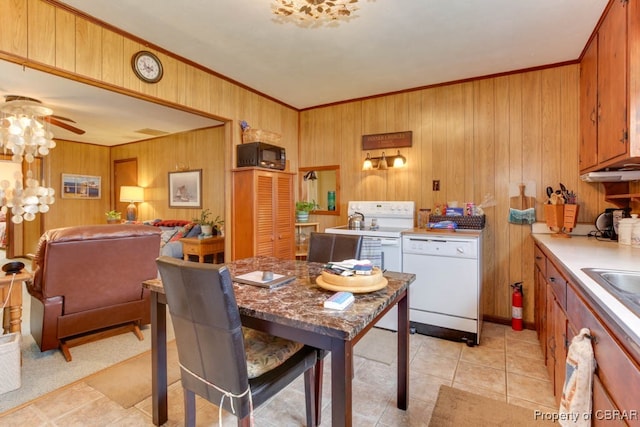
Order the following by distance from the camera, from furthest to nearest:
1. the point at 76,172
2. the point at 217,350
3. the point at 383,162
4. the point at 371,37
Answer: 1. the point at 76,172
2. the point at 383,162
3. the point at 371,37
4. the point at 217,350

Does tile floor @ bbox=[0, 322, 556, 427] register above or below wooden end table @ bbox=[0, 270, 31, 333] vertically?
below

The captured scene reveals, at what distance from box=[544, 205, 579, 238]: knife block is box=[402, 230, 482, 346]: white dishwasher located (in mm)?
668

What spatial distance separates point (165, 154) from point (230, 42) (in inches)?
172

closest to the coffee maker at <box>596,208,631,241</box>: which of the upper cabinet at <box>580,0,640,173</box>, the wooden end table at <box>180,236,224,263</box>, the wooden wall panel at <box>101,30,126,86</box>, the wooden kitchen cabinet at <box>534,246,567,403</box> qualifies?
the upper cabinet at <box>580,0,640,173</box>

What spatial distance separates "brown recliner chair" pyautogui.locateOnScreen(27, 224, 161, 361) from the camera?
7.62 ft

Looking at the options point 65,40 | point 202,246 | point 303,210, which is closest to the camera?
point 65,40

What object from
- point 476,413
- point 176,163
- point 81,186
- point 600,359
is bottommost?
point 476,413

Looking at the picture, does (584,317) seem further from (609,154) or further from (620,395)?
(609,154)

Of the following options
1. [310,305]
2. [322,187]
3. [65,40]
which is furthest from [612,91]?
[65,40]

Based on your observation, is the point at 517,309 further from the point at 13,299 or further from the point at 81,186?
the point at 81,186

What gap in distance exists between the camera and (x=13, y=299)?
2211 millimetres

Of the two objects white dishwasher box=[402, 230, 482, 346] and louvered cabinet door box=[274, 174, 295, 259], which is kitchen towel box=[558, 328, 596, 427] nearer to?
white dishwasher box=[402, 230, 482, 346]

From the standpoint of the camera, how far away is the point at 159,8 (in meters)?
2.19

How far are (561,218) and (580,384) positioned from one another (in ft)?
7.01
